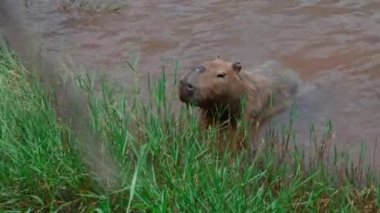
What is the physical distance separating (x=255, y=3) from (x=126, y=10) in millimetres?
1555

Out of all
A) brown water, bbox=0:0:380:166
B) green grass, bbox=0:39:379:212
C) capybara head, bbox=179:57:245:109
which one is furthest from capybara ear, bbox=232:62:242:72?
green grass, bbox=0:39:379:212

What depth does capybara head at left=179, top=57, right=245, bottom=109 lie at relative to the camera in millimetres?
6699

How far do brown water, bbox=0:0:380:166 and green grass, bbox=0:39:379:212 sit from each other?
5.84ft

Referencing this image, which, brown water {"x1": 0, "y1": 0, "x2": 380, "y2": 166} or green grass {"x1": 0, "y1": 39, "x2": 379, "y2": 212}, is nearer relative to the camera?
green grass {"x1": 0, "y1": 39, "x2": 379, "y2": 212}

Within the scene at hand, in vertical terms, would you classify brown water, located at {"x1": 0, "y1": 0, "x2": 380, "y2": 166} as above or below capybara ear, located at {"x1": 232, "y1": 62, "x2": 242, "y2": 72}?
below

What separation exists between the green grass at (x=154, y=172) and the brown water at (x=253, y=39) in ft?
5.84

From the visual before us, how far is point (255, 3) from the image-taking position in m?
9.54

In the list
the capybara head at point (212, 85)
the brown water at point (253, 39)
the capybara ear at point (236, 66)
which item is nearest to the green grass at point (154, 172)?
the capybara head at point (212, 85)

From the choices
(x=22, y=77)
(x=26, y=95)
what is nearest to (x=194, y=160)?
(x=26, y=95)

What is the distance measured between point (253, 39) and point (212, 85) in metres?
1.92

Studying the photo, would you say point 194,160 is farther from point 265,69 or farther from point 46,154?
point 265,69

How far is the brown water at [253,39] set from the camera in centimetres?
763

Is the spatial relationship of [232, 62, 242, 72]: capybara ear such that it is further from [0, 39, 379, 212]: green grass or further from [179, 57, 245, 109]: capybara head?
[0, 39, 379, 212]: green grass

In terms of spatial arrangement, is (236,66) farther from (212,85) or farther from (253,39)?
(253,39)
